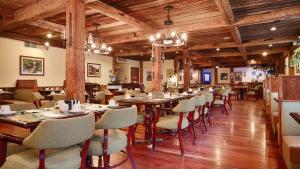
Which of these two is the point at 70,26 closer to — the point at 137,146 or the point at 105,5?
the point at 105,5

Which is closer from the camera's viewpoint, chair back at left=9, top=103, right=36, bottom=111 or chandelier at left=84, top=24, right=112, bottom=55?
chair back at left=9, top=103, right=36, bottom=111

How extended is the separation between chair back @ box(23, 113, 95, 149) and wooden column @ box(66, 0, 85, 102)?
1.85 metres

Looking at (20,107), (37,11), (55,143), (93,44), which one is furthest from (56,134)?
(93,44)

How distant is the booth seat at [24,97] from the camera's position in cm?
605

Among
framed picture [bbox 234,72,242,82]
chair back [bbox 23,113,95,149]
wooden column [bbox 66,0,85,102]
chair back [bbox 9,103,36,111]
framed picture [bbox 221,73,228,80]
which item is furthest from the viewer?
framed picture [bbox 221,73,228,80]

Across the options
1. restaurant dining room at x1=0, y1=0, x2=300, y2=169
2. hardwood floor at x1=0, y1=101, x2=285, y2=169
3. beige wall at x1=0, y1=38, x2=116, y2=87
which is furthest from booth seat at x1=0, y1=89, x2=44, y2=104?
hardwood floor at x1=0, y1=101, x2=285, y2=169

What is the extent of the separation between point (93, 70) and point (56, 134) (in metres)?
9.66

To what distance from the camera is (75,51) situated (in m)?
3.36

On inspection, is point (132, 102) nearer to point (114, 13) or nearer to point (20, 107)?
point (20, 107)

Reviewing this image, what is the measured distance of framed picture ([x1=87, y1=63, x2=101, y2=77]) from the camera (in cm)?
1059

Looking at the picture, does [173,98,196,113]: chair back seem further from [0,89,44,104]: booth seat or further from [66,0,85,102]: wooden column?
[0,89,44,104]: booth seat

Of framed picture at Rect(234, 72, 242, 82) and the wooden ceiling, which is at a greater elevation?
the wooden ceiling

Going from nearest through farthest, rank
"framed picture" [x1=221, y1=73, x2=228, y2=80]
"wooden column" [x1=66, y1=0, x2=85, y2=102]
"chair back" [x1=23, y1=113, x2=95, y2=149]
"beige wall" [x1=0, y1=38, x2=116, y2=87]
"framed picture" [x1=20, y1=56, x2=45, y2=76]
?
"chair back" [x1=23, y1=113, x2=95, y2=149], "wooden column" [x1=66, y1=0, x2=85, y2=102], "beige wall" [x1=0, y1=38, x2=116, y2=87], "framed picture" [x1=20, y1=56, x2=45, y2=76], "framed picture" [x1=221, y1=73, x2=228, y2=80]

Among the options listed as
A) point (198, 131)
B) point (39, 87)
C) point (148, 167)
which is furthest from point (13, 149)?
point (39, 87)
